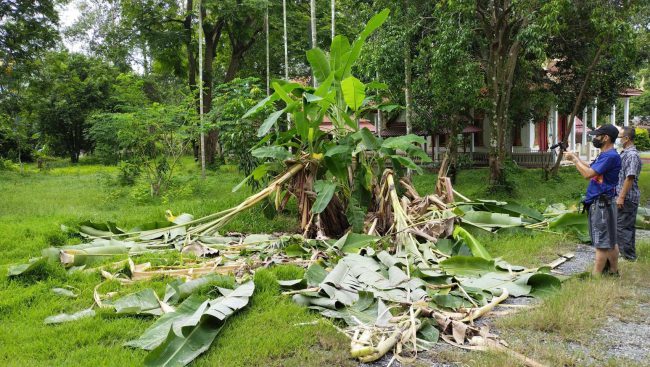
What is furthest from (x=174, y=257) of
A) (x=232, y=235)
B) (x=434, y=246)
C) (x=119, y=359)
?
(x=434, y=246)

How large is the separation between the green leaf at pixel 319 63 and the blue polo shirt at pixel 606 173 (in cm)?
402

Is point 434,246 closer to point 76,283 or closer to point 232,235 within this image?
point 232,235

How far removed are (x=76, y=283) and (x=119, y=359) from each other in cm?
202

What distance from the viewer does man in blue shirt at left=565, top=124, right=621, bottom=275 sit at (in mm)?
5293

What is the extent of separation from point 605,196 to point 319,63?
4.30 metres

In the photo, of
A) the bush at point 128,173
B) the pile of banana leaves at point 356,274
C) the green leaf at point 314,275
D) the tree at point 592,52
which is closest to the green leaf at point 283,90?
the pile of banana leaves at point 356,274

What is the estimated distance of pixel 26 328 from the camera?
4121mm

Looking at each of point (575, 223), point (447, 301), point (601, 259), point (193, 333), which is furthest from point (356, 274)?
point (575, 223)

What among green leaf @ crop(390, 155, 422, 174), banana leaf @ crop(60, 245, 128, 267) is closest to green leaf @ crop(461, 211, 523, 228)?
green leaf @ crop(390, 155, 422, 174)

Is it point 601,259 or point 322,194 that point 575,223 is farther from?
point 322,194

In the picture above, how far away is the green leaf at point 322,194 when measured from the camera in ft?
22.2

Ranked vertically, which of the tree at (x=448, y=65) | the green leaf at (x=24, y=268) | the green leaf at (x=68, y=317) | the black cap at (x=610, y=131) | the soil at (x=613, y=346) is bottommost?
the soil at (x=613, y=346)

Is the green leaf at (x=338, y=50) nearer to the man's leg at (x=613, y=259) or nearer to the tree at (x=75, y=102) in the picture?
the man's leg at (x=613, y=259)

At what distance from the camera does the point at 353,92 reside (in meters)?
7.27
